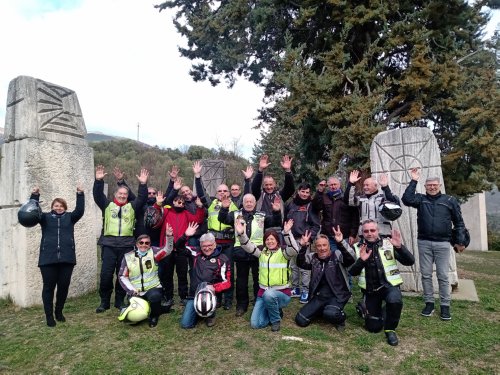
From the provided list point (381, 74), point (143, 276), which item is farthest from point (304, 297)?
point (381, 74)

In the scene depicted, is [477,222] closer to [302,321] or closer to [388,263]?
[388,263]

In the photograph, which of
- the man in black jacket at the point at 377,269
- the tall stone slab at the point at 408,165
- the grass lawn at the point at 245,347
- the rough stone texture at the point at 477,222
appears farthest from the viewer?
the rough stone texture at the point at 477,222

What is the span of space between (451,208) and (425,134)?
5.89ft

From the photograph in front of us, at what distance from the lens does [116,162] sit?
87.2 ft

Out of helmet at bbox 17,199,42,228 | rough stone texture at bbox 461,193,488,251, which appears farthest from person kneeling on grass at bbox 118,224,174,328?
rough stone texture at bbox 461,193,488,251

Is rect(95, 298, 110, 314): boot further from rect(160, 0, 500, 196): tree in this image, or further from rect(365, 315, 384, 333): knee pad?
rect(160, 0, 500, 196): tree

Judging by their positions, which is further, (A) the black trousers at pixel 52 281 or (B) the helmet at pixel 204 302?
(A) the black trousers at pixel 52 281

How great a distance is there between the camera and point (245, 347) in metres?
4.14

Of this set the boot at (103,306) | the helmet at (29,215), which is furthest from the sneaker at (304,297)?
the helmet at (29,215)

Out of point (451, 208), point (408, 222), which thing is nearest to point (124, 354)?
point (451, 208)

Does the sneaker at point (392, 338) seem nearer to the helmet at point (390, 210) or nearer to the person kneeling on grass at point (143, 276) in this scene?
the helmet at point (390, 210)

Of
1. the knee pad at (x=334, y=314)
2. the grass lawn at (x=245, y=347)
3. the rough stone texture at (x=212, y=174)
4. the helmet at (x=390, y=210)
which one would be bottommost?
the grass lawn at (x=245, y=347)

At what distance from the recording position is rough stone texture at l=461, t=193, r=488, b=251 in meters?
16.4

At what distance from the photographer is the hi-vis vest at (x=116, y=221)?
5406 mm
